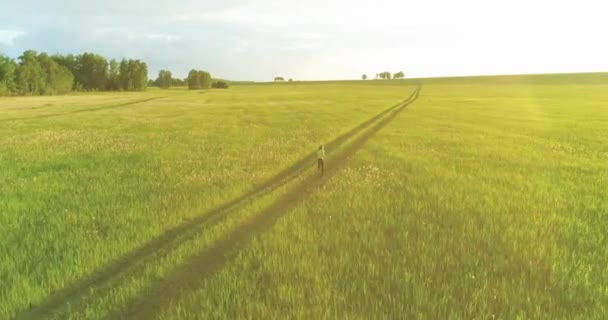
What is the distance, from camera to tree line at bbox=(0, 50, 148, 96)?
115 meters

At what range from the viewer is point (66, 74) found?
13675 cm

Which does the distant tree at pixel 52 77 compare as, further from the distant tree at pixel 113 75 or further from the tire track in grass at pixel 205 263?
the tire track in grass at pixel 205 263

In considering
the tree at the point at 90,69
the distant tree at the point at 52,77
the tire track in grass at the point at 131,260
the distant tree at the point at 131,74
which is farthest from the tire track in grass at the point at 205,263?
the tree at the point at 90,69

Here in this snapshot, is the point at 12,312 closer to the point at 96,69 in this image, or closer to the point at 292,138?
the point at 292,138

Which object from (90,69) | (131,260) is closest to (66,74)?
(90,69)

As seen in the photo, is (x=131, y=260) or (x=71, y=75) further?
(x=71, y=75)

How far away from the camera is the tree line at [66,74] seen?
378ft

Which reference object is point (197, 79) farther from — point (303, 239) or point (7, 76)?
Answer: point (303, 239)

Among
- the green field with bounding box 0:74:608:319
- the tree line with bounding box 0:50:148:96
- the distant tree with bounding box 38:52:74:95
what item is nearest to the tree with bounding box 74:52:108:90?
the tree line with bounding box 0:50:148:96

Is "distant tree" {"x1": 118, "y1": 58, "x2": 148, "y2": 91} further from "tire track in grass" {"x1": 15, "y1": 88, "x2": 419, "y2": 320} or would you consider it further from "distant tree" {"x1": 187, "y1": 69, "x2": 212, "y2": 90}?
"tire track in grass" {"x1": 15, "y1": 88, "x2": 419, "y2": 320}

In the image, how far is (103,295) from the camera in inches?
195

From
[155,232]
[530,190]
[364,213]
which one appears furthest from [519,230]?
[155,232]

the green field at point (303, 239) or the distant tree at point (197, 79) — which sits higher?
the distant tree at point (197, 79)

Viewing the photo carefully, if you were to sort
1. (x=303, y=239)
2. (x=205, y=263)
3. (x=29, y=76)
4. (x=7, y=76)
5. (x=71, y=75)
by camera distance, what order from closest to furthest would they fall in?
(x=205, y=263), (x=303, y=239), (x=7, y=76), (x=29, y=76), (x=71, y=75)
